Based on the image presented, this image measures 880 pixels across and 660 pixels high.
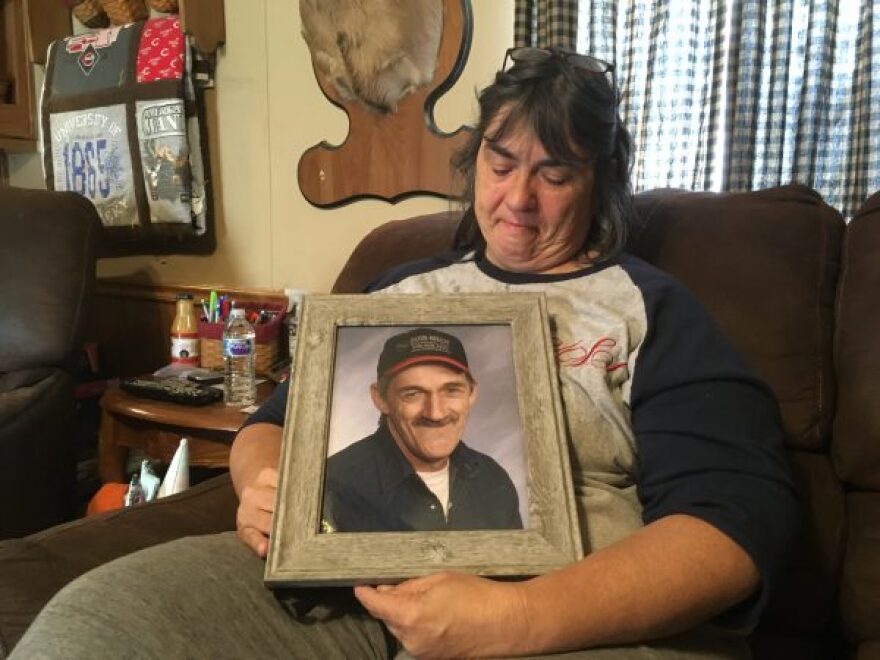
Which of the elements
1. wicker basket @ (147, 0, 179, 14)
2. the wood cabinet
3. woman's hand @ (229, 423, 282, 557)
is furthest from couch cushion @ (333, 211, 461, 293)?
the wood cabinet

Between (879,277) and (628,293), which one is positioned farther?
(879,277)

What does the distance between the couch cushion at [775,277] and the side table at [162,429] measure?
0.88 meters

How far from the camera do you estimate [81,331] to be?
160cm

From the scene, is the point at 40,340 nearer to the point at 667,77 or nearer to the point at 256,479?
the point at 256,479

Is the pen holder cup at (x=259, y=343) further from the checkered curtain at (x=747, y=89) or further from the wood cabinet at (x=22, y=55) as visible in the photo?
the wood cabinet at (x=22, y=55)

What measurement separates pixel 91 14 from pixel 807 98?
2.04 m

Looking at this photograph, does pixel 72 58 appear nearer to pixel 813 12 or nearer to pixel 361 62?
pixel 361 62

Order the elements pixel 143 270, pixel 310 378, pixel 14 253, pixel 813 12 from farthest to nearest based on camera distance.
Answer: pixel 143 270 → pixel 14 253 → pixel 813 12 → pixel 310 378

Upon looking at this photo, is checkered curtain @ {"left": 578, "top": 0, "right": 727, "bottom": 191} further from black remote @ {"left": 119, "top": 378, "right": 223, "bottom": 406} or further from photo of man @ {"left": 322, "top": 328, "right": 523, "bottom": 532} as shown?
black remote @ {"left": 119, "top": 378, "right": 223, "bottom": 406}

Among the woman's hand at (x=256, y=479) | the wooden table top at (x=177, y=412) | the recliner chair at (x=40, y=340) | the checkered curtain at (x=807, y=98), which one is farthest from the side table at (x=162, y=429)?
the checkered curtain at (x=807, y=98)

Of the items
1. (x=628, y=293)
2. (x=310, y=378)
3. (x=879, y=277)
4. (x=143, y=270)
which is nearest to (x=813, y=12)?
(x=879, y=277)

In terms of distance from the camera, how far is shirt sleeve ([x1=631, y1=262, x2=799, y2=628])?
68cm

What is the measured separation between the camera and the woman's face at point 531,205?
93 centimetres

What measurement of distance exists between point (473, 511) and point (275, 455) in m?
0.32
